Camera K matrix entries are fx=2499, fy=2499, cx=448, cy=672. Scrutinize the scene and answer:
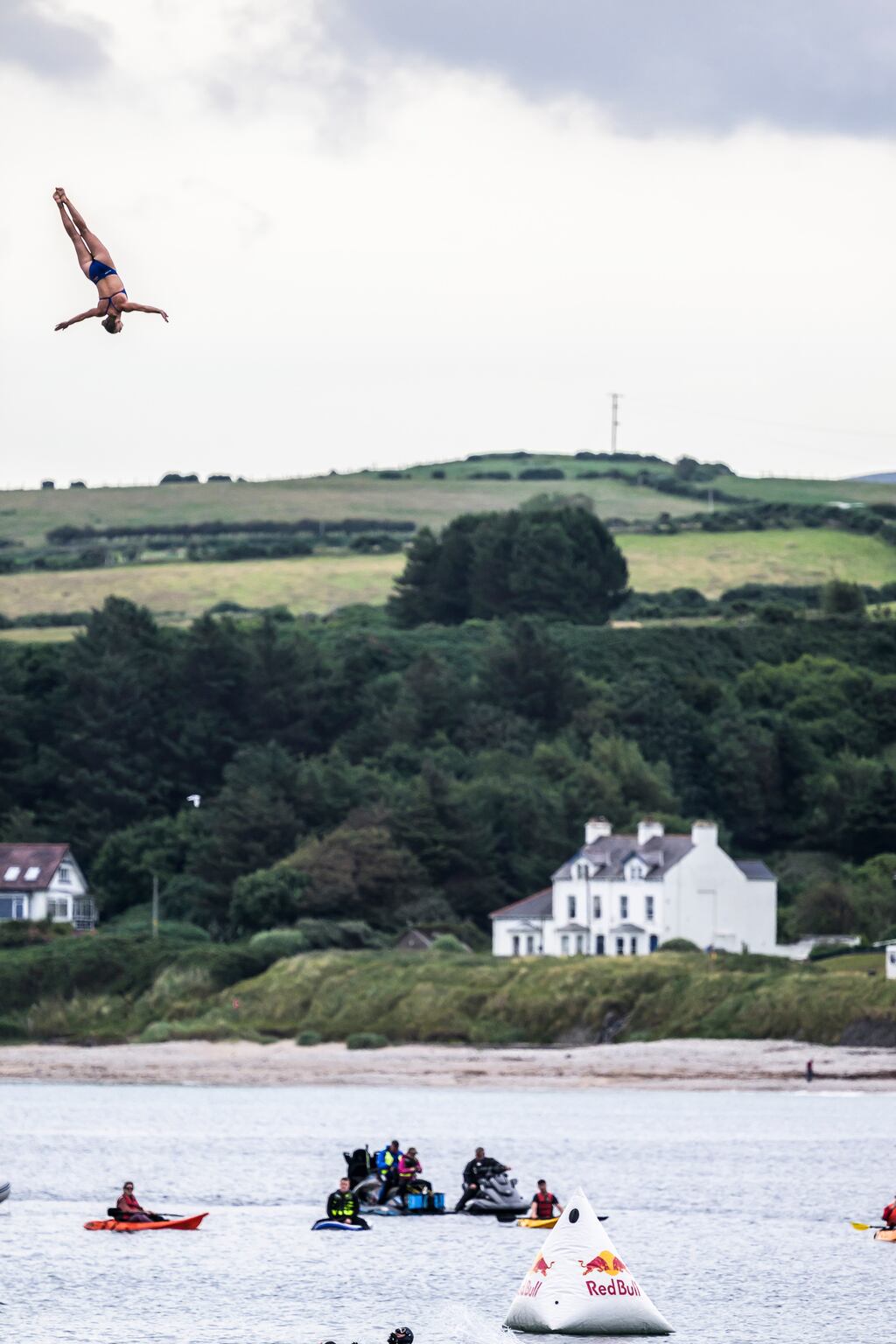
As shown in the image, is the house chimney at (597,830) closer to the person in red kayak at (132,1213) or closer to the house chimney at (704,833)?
the house chimney at (704,833)

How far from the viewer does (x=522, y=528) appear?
168250 mm

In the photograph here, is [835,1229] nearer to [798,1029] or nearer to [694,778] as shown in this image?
[798,1029]

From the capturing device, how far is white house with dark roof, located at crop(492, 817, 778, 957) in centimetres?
10938

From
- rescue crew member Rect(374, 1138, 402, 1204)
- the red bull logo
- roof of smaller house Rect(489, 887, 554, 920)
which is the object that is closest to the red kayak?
rescue crew member Rect(374, 1138, 402, 1204)

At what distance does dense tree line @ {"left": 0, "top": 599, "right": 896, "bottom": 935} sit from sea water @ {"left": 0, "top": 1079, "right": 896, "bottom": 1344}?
1955 cm

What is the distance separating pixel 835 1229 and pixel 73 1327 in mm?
20362

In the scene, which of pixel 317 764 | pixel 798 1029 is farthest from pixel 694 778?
pixel 798 1029

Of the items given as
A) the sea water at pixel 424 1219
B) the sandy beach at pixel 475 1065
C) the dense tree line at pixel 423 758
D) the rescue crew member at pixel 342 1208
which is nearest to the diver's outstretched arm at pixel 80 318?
the sea water at pixel 424 1219

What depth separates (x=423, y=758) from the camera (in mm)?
134625

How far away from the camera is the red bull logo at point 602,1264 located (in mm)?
40156

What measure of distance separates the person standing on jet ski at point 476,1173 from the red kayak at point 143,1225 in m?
5.86

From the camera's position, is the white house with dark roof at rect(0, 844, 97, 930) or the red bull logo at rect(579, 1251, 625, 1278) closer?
the red bull logo at rect(579, 1251, 625, 1278)

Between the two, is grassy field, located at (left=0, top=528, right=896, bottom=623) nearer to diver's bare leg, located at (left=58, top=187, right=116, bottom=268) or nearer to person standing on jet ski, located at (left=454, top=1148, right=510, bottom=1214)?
person standing on jet ski, located at (left=454, top=1148, right=510, bottom=1214)

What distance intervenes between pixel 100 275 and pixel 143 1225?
3178 cm
